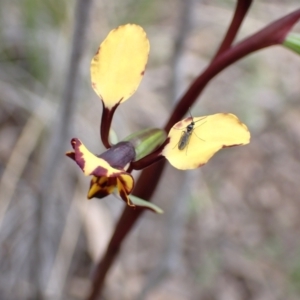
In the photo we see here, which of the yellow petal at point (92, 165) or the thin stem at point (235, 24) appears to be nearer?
the yellow petal at point (92, 165)

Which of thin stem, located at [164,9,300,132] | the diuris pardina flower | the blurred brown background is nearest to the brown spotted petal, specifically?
the diuris pardina flower

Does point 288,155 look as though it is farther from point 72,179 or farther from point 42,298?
point 42,298

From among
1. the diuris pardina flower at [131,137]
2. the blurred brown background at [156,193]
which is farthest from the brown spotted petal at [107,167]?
the blurred brown background at [156,193]

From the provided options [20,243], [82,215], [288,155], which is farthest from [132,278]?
[288,155]

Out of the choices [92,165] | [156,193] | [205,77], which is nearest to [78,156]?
[92,165]

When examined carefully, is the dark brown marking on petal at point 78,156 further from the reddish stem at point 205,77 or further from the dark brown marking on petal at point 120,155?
the reddish stem at point 205,77

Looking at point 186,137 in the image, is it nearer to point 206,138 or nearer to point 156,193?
point 206,138

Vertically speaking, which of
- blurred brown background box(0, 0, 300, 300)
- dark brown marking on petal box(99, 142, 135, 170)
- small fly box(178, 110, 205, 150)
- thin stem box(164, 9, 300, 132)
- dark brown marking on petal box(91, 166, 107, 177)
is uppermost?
thin stem box(164, 9, 300, 132)

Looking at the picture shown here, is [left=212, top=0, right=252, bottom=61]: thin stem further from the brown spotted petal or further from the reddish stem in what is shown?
the brown spotted petal
